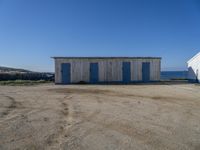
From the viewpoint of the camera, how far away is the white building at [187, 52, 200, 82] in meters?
19.3

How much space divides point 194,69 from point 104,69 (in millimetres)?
9353

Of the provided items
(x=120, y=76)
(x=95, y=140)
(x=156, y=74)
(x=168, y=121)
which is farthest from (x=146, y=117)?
(x=156, y=74)

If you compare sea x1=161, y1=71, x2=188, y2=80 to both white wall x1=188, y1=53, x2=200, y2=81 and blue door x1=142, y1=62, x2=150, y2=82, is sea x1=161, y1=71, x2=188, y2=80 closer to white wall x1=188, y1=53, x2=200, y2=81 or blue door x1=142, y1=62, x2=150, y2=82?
white wall x1=188, y1=53, x2=200, y2=81

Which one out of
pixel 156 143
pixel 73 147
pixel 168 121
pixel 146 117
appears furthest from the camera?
pixel 146 117

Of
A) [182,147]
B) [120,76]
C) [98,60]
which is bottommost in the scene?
[182,147]

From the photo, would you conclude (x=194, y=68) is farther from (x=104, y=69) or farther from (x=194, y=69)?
(x=104, y=69)

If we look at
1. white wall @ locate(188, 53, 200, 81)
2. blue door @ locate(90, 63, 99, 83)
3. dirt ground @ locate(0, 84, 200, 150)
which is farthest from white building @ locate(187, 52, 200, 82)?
dirt ground @ locate(0, 84, 200, 150)

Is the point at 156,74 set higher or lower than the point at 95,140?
higher

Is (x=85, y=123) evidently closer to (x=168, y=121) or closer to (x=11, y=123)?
(x=11, y=123)

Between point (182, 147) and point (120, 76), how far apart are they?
1607 centimetres

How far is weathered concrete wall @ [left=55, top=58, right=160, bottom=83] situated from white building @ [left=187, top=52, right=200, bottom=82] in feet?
13.0

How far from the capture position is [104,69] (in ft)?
63.7

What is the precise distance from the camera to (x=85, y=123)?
194 inches

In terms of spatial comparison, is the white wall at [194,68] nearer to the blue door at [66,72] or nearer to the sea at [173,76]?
the sea at [173,76]
